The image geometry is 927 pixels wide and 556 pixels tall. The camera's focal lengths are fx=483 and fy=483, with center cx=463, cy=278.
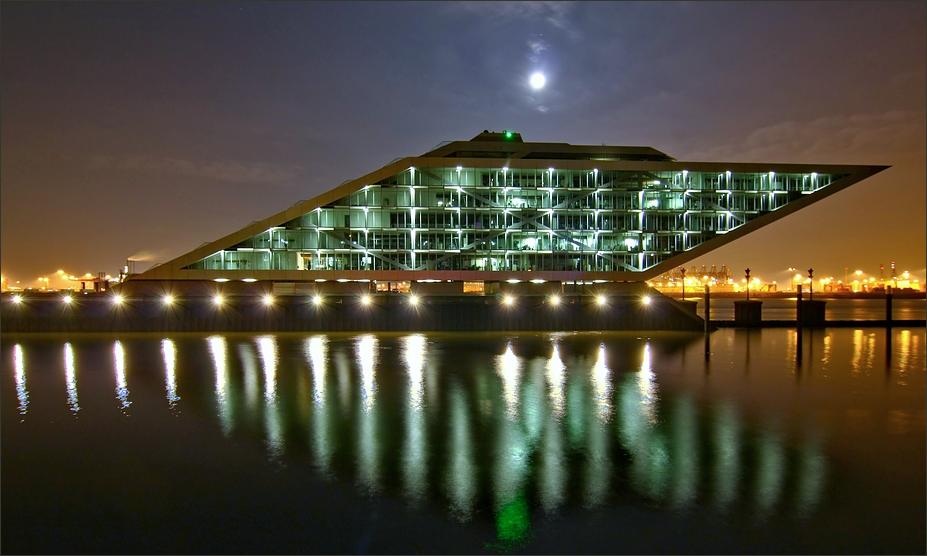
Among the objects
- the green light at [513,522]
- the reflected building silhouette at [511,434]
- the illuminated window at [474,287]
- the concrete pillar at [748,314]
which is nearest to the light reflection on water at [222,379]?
the reflected building silhouette at [511,434]

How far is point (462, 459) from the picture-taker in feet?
34.1

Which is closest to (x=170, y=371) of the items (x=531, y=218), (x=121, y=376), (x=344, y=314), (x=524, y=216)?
(x=121, y=376)

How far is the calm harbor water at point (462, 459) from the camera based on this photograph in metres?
7.57

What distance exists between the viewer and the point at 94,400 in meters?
16.1

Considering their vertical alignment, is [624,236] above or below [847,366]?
above

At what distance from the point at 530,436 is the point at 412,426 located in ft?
10.2

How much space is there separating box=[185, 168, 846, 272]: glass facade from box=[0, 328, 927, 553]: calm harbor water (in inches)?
1142

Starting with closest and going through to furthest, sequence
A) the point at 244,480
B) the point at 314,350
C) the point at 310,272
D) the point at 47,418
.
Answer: the point at 244,480 < the point at 47,418 < the point at 314,350 < the point at 310,272

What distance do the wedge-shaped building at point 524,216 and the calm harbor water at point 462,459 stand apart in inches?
1116

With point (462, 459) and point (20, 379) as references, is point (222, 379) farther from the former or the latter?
point (462, 459)

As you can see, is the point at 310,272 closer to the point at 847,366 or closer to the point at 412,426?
the point at 412,426

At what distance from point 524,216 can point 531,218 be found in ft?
2.95

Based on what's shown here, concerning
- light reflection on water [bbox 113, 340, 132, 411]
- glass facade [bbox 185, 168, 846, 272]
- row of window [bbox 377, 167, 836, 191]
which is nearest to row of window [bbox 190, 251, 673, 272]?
glass facade [bbox 185, 168, 846, 272]

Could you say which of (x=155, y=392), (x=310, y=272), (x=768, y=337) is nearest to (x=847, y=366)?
(x=768, y=337)
